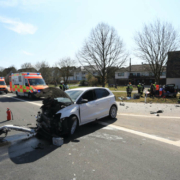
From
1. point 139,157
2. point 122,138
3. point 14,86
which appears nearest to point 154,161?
point 139,157

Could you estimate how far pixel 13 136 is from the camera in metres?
5.54

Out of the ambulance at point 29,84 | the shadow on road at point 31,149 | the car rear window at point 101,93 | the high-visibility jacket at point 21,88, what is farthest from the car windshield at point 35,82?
the shadow on road at point 31,149

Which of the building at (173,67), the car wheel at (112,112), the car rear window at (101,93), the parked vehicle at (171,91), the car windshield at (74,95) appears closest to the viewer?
the car windshield at (74,95)

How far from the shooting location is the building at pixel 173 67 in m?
28.1

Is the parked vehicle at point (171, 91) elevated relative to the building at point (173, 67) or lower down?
lower down

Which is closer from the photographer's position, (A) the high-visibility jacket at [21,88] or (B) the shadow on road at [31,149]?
(B) the shadow on road at [31,149]

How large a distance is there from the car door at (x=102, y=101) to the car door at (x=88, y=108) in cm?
28

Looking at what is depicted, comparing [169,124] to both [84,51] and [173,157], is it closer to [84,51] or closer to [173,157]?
[173,157]

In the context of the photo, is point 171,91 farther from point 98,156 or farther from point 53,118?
point 98,156

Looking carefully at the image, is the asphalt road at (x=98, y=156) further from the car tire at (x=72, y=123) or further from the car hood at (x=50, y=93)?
the car hood at (x=50, y=93)

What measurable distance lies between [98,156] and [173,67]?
31.5m

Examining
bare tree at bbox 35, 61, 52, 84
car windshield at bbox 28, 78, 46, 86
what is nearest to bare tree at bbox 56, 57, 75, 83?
bare tree at bbox 35, 61, 52, 84

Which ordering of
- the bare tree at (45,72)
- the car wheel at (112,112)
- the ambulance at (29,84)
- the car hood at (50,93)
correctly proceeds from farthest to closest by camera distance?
the bare tree at (45,72) < the ambulance at (29,84) < the car wheel at (112,112) < the car hood at (50,93)

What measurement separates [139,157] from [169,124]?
3.68m
